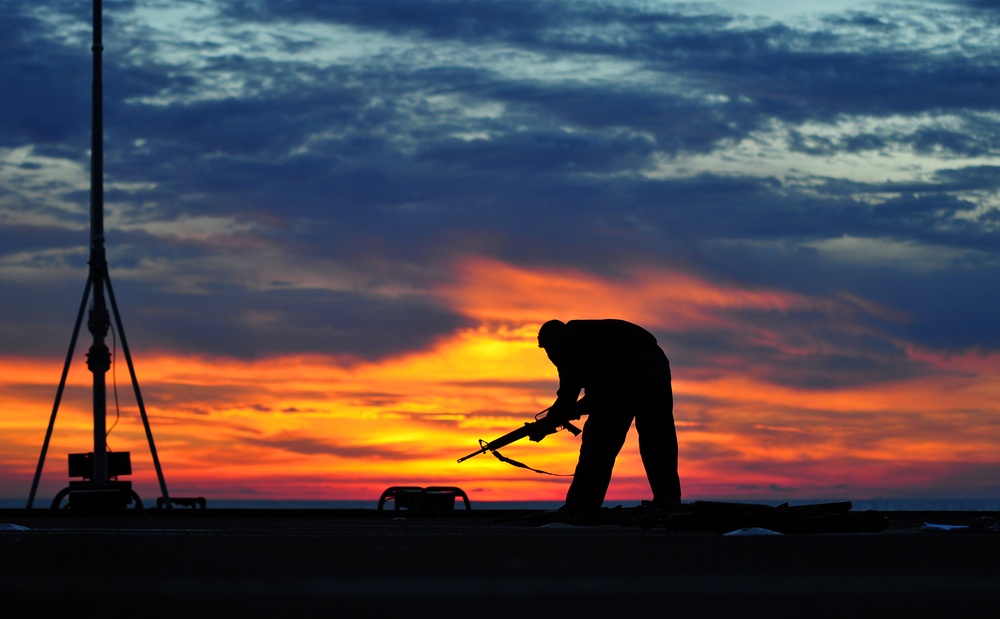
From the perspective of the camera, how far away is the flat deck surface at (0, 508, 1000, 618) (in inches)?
185

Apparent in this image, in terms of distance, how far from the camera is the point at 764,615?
14.6 ft

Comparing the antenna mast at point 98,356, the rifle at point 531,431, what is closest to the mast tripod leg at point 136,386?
the antenna mast at point 98,356

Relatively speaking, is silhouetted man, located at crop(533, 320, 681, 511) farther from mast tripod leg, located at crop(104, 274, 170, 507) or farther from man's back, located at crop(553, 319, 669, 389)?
mast tripod leg, located at crop(104, 274, 170, 507)

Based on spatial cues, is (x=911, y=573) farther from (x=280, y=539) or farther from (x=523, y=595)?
(x=280, y=539)

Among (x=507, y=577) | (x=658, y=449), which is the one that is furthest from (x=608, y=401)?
(x=507, y=577)

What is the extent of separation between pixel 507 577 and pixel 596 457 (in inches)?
369

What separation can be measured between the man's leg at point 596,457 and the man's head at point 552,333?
2.83ft

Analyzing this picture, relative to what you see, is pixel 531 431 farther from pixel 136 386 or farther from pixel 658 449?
pixel 136 386

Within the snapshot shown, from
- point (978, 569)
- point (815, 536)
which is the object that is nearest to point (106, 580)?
point (978, 569)

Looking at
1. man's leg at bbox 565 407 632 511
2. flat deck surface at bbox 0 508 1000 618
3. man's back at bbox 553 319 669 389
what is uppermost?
man's back at bbox 553 319 669 389

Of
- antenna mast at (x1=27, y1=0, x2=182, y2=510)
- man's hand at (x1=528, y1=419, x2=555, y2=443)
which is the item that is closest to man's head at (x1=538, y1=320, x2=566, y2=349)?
man's hand at (x1=528, y1=419, x2=555, y2=443)

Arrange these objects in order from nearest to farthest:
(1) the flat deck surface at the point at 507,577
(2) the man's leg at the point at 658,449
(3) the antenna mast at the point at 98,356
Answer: (1) the flat deck surface at the point at 507,577 < (2) the man's leg at the point at 658,449 < (3) the antenna mast at the point at 98,356

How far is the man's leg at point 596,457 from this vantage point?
600 inches

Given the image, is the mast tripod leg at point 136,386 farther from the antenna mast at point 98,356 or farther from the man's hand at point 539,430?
the man's hand at point 539,430
